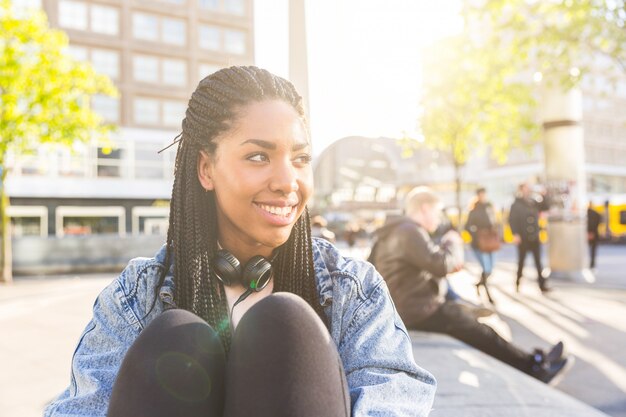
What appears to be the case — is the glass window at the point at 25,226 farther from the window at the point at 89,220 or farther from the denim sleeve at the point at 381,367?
the denim sleeve at the point at 381,367

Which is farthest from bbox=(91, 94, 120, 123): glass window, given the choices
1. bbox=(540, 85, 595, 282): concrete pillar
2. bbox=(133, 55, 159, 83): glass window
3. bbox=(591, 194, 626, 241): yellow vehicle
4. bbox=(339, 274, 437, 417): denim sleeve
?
bbox=(339, 274, 437, 417): denim sleeve

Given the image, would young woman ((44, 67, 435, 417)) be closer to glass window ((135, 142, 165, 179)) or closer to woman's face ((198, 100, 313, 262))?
woman's face ((198, 100, 313, 262))

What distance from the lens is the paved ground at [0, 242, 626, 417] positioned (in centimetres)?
413

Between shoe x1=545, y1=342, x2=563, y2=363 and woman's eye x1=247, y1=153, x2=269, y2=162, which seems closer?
woman's eye x1=247, y1=153, x2=269, y2=162

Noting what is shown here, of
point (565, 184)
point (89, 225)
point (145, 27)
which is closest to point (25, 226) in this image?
point (89, 225)

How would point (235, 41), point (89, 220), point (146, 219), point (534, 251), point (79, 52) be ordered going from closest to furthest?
point (534, 251) → point (79, 52) → point (89, 220) → point (146, 219) → point (235, 41)

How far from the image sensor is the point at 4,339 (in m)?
6.05

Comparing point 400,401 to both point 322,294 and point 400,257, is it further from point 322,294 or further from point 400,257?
point 400,257

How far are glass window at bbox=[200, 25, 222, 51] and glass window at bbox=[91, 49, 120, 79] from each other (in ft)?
17.8

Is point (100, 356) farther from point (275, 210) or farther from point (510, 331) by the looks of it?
point (510, 331)

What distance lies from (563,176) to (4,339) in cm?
985

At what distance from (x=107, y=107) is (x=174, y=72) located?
4.80 meters

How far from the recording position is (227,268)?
1711 millimetres

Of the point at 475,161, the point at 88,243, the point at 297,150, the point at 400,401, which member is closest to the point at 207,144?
the point at 297,150
